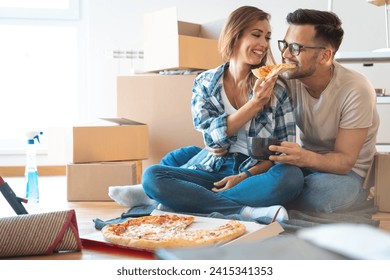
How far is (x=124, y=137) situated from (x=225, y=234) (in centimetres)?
85

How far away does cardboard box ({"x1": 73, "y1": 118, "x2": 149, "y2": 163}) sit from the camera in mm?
1833

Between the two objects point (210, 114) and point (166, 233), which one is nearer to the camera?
point (166, 233)

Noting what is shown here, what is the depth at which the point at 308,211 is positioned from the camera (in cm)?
151

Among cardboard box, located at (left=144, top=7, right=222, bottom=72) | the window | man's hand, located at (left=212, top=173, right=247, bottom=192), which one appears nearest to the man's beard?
man's hand, located at (left=212, top=173, right=247, bottom=192)

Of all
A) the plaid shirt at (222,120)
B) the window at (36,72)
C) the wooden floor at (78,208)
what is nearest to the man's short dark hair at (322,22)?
the plaid shirt at (222,120)

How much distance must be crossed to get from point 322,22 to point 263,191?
387mm

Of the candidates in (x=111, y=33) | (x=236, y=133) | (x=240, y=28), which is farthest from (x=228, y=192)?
(x=111, y=33)

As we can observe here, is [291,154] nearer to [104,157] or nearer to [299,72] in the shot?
[299,72]

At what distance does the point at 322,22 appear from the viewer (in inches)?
→ 57.4

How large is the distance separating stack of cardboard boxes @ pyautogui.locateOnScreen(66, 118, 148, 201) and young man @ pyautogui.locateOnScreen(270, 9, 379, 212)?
0.52 m

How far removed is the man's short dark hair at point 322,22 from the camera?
1451 mm

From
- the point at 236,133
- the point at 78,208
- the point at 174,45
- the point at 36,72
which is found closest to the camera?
the point at 236,133

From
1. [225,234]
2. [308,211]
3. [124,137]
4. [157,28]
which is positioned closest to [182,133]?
[124,137]
